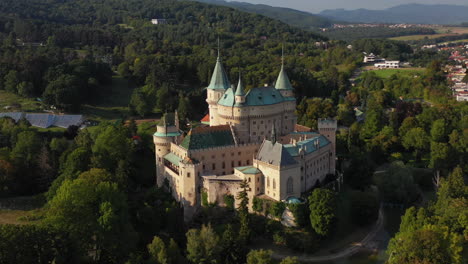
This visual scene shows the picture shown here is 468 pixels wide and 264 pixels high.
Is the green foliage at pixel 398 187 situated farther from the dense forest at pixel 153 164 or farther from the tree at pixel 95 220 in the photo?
the tree at pixel 95 220

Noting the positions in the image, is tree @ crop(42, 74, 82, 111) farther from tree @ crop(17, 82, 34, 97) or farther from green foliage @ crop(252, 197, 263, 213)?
green foliage @ crop(252, 197, 263, 213)

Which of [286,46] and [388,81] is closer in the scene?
[388,81]

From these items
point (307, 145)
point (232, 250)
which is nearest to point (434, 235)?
point (232, 250)

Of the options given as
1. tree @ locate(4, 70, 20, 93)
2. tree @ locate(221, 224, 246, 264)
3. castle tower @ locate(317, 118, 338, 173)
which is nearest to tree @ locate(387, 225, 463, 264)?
tree @ locate(221, 224, 246, 264)

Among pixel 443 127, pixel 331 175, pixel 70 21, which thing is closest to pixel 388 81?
pixel 443 127

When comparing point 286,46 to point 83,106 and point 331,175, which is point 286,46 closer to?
point 83,106

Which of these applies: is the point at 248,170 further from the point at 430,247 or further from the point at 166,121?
the point at 430,247

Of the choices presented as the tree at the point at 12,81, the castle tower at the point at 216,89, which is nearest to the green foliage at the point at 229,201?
the castle tower at the point at 216,89
